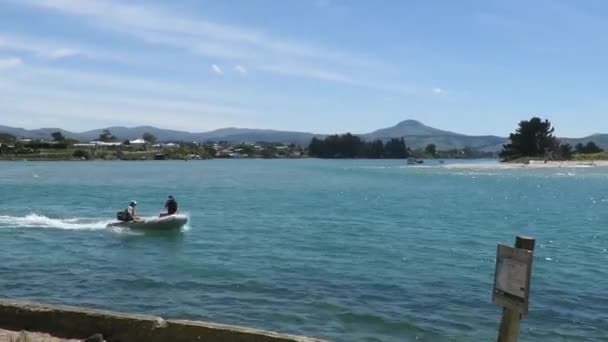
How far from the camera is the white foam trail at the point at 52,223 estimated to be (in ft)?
123

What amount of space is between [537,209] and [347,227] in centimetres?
2271

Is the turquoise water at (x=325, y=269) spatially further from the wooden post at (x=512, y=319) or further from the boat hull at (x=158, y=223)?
the wooden post at (x=512, y=319)

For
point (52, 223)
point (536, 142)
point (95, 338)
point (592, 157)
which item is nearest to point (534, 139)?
point (536, 142)

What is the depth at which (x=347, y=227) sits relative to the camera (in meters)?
39.6

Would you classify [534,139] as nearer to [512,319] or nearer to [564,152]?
[564,152]

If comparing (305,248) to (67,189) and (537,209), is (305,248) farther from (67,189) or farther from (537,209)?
(67,189)

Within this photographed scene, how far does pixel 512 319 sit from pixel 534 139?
173 m

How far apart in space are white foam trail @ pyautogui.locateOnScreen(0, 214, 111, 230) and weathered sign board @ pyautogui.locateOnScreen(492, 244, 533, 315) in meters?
32.0

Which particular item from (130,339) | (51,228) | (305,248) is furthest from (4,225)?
(130,339)

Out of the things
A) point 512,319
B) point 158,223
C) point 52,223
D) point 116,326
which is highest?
point 512,319

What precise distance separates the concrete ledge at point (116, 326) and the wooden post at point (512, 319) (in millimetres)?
2808

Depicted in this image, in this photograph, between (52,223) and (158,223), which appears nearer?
(158,223)

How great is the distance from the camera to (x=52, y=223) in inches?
1526

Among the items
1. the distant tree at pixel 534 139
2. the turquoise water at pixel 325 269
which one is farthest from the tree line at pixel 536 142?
the turquoise water at pixel 325 269
